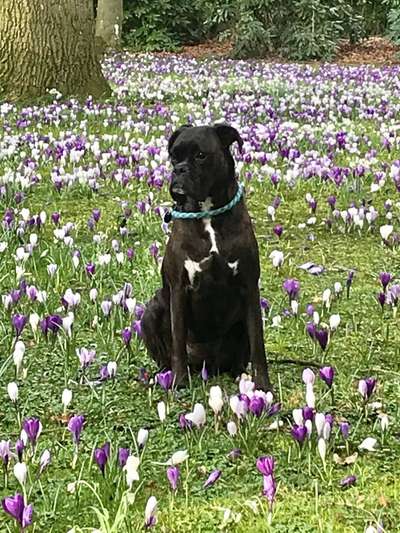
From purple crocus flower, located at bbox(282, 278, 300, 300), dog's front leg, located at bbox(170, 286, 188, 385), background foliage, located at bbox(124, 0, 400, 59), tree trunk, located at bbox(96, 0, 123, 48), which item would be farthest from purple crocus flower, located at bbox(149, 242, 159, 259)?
background foliage, located at bbox(124, 0, 400, 59)

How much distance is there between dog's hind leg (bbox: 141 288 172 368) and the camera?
175 inches

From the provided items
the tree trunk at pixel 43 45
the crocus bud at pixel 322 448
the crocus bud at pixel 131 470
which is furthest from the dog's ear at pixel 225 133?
the tree trunk at pixel 43 45

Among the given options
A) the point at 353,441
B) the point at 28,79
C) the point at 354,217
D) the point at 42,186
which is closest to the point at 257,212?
the point at 354,217

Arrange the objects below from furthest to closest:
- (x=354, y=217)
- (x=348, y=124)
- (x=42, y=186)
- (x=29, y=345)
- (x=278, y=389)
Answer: (x=348, y=124), (x=42, y=186), (x=354, y=217), (x=29, y=345), (x=278, y=389)

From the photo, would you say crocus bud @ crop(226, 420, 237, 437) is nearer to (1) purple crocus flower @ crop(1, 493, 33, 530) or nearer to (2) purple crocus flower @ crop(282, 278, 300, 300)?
(1) purple crocus flower @ crop(1, 493, 33, 530)

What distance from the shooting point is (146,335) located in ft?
14.8

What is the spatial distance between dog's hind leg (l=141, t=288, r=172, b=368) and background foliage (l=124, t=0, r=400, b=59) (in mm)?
23342

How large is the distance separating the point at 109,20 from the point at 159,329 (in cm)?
2426

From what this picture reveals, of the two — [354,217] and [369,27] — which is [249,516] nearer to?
[354,217]

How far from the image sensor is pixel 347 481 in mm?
3295

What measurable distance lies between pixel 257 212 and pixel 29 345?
3.50m

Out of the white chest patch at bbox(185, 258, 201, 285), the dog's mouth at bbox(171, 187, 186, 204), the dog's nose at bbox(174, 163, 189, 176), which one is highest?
the dog's nose at bbox(174, 163, 189, 176)

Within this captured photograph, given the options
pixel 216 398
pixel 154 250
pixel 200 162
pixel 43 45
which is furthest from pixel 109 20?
pixel 216 398

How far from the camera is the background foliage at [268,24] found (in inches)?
1064
